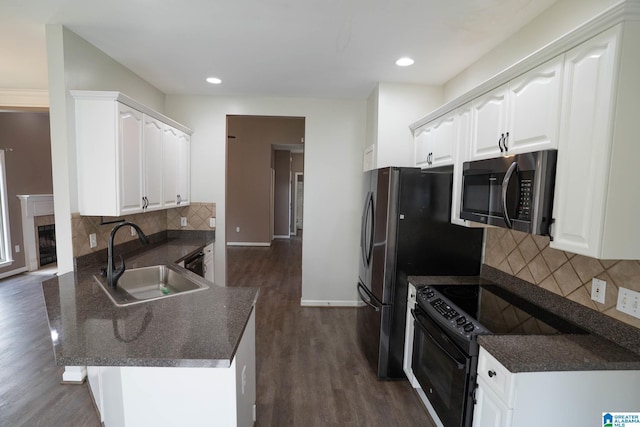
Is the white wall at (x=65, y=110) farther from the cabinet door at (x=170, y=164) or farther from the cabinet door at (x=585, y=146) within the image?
the cabinet door at (x=585, y=146)

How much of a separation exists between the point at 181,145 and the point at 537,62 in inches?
127

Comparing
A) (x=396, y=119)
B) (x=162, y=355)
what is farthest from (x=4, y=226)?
(x=396, y=119)

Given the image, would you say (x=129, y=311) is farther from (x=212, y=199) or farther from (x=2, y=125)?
(x=2, y=125)

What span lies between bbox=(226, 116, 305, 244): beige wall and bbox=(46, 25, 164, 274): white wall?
488 centimetres

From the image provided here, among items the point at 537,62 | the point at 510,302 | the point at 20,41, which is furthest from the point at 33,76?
the point at 510,302

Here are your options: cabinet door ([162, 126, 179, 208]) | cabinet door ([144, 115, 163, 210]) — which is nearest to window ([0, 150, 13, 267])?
cabinet door ([162, 126, 179, 208])

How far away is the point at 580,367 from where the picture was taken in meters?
1.24

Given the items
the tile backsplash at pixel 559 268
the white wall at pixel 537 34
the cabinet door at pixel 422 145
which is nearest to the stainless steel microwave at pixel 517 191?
the tile backsplash at pixel 559 268

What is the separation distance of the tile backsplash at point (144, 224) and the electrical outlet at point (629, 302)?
330 cm

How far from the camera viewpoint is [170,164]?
312 cm

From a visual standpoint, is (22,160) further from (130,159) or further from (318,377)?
(318,377)

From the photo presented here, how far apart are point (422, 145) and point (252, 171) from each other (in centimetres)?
528

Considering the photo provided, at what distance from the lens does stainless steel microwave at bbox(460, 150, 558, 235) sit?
4.35 ft

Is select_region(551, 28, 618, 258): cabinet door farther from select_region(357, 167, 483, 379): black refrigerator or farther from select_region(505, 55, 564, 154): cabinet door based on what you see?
select_region(357, 167, 483, 379): black refrigerator
